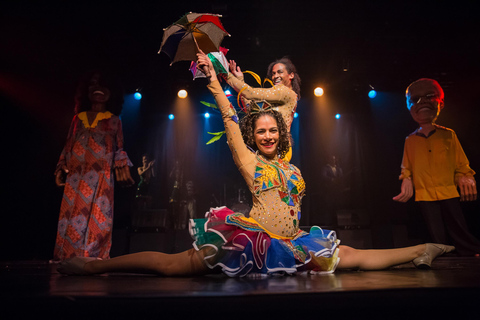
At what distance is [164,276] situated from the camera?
1874 mm

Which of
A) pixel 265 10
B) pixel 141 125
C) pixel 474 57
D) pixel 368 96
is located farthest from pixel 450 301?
pixel 141 125

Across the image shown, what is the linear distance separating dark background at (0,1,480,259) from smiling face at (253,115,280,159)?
307 cm

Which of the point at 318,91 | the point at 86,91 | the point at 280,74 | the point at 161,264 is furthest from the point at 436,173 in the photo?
the point at 86,91

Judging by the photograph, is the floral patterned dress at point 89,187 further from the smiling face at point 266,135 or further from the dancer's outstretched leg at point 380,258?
the dancer's outstretched leg at point 380,258

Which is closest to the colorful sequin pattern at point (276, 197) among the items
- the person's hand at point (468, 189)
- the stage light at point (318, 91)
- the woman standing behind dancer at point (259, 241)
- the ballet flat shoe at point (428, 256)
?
the woman standing behind dancer at point (259, 241)

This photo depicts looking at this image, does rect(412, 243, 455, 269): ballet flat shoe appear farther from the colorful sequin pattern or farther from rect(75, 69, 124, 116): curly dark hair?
rect(75, 69, 124, 116): curly dark hair

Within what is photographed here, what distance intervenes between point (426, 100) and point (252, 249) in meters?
3.50

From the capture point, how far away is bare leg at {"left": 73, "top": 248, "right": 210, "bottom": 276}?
1.85 m

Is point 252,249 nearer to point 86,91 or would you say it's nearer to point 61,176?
point 61,176

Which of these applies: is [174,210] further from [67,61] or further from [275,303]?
[275,303]

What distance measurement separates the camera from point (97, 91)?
4309 millimetres

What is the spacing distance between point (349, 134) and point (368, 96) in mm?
1037

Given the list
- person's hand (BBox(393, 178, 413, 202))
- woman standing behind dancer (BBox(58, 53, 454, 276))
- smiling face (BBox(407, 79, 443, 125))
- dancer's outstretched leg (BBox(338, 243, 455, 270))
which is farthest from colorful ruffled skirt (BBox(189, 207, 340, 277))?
smiling face (BBox(407, 79, 443, 125))

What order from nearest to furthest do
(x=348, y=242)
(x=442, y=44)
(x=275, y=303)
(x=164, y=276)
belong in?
(x=275, y=303) → (x=164, y=276) → (x=442, y=44) → (x=348, y=242)
